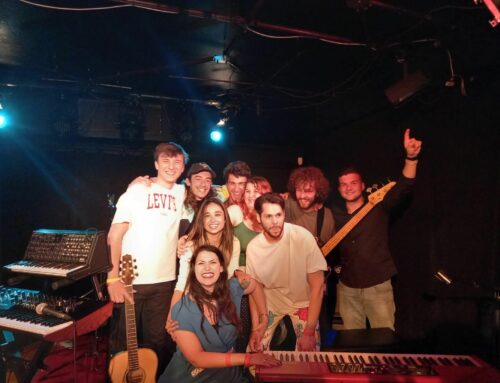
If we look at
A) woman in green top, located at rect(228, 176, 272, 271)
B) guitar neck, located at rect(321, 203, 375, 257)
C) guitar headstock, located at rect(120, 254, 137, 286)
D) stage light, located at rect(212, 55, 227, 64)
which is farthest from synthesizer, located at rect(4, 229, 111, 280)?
stage light, located at rect(212, 55, 227, 64)

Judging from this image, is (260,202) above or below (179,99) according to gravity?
below

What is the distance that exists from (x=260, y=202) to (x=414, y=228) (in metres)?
2.20

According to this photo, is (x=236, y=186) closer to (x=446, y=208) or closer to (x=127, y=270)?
(x=127, y=270)

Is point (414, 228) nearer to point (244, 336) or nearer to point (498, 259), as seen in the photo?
point (498, 259)

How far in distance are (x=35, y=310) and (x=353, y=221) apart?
123 inches

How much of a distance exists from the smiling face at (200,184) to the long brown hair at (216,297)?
0.99 meters

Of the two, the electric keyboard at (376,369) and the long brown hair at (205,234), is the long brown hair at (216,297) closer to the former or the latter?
the long brown hair at (205,234)

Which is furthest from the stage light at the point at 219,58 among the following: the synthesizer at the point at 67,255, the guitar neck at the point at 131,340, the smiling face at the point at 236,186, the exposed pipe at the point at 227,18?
the guitar neck at the point at 131,340

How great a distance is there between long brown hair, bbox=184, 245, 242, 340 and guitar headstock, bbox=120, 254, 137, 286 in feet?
2.69

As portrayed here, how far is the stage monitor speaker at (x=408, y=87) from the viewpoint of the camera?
10.6 feet

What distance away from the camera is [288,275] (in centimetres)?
275

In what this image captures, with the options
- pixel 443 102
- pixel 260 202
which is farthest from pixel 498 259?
pixel 260 202

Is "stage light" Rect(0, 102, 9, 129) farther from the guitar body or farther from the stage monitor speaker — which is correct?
the stage monitor speaker

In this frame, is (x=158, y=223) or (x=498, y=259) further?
(x=158, y=223)
